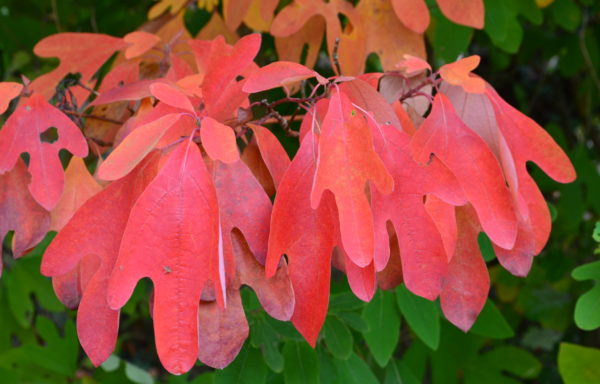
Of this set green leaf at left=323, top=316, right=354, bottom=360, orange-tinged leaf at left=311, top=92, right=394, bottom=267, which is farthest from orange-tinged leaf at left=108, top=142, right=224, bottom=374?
green leaf at left=323, top=316, right=354, bottom=360

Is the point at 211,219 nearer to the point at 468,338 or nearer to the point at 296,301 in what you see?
the point at 296,301

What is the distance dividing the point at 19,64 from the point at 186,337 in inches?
69.5

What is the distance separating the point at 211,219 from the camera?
772 millimetres

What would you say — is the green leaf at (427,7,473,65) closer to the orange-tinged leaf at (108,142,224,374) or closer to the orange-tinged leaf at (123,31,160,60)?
the orange-tinged leaf at (123,31,160,60)

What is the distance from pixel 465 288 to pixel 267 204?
1.02 ft

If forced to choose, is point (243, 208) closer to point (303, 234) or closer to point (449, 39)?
point (303, 234)

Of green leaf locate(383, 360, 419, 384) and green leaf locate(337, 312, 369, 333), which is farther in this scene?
green leaf locate(383, 360, 419, 384)

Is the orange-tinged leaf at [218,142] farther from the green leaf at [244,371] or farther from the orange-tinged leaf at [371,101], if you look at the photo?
the green leaf at [244,371]

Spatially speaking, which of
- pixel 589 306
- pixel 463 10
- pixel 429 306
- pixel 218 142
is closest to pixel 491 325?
pixel 429 306

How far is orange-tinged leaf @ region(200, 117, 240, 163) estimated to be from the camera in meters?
0.77

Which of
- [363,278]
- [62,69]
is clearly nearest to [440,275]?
[363,278]

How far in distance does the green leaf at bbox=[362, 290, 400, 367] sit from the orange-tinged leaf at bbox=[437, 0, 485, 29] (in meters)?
0.60

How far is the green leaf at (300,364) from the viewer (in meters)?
1.27

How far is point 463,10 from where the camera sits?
1177mm
